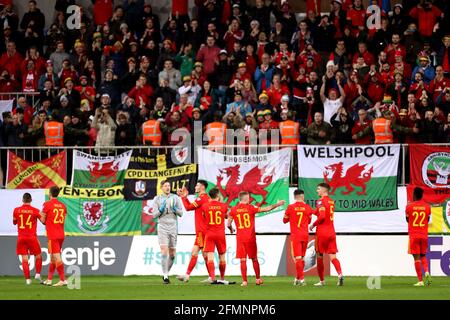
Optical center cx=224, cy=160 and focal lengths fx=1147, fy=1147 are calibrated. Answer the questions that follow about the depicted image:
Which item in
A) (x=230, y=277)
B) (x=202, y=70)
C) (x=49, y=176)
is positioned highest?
(x=202, y=70)

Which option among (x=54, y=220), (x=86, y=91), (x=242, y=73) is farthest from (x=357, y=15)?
(x=54, y=220)

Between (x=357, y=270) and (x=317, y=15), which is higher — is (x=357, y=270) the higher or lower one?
the lower one

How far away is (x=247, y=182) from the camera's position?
2855cm

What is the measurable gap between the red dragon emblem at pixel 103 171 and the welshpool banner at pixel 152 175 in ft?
1.11

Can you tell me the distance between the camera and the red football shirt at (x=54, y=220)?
25.0 metres

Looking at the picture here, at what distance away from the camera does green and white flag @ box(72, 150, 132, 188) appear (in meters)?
29.2

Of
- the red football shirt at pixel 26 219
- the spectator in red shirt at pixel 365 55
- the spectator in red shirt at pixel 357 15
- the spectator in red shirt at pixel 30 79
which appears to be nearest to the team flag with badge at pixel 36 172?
the red football shirt at pixel 26 219

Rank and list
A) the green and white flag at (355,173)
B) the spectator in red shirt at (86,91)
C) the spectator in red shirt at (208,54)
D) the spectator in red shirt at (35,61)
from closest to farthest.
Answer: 1. the green and white flag at (355,173)
2. the spectator in red shirt at (86,91)
3. the spectator in red shirt at (208,54)
4. the spectator in red shirt at (35,61)

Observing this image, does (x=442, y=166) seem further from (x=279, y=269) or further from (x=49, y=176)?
(x=49, y=176)

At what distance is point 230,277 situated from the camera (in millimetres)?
28531

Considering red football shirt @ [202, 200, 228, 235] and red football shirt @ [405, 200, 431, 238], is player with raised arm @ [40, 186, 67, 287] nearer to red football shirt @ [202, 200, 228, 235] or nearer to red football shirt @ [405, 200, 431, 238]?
red football shirt @ [202, 200, 228, 235]

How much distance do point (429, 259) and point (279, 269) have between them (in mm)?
3753

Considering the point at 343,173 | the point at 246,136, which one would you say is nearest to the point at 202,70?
the point at 246,136

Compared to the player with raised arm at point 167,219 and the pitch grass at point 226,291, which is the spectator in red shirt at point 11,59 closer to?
the pitch grass at point 226,291
